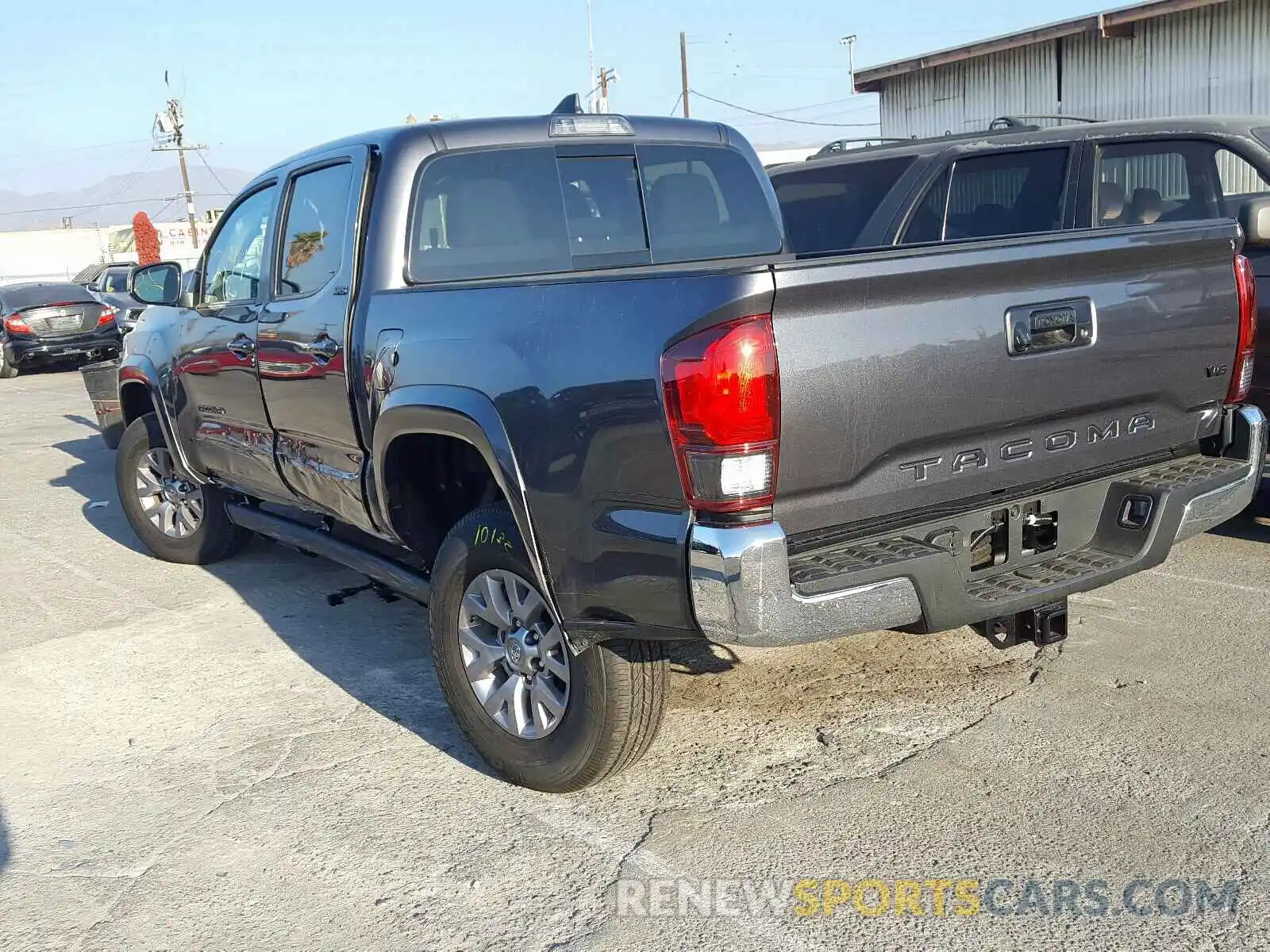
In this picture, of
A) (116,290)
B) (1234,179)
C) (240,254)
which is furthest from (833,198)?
(116,290)

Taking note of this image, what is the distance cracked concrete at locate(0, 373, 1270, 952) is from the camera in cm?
308

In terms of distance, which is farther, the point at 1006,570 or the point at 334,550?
the point at 334,550

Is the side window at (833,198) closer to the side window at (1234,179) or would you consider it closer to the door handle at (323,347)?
the side window at (1234,179)

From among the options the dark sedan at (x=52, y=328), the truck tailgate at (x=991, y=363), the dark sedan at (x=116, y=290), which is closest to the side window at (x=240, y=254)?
the truck tailgate at (x=991, y=363)

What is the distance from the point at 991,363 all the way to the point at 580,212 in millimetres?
1995

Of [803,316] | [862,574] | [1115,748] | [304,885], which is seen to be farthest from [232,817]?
[1115,748]

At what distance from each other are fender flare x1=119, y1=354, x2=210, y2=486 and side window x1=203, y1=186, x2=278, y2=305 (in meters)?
0.72

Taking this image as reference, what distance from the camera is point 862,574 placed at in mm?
3068

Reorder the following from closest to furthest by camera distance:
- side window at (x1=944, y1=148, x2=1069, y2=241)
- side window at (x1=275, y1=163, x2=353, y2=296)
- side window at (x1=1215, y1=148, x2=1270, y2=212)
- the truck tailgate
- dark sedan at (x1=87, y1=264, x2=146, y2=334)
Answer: the truck tailgate → side window at (x1=275, y1=163, x2=353, y2=296) → side window at (x1=1215, y1=148, x2=1270, y2=212) → side window at (x1=944, y1=148, x2=1069, y2=241) → dark sedan at (x1=87, y1=264, x2=146, y2=334)

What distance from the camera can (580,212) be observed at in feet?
15.5

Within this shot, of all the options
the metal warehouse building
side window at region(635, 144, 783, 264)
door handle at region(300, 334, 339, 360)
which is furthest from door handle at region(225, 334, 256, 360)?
the metal warehouse building

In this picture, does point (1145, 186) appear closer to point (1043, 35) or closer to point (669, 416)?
point (669, 416)

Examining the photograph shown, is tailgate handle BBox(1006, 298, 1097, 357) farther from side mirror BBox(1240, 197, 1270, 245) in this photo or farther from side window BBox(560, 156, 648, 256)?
side mirror BBox(1240, 197, 1270, 245)

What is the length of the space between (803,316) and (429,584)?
1702mm
